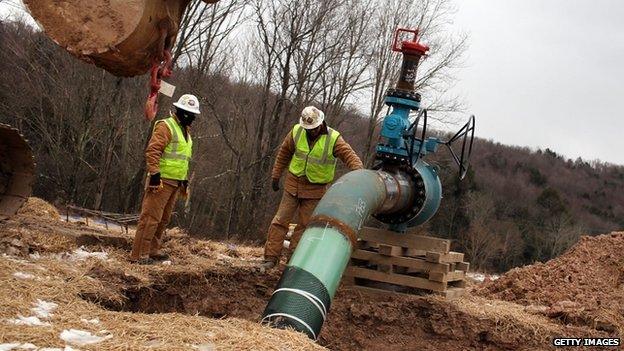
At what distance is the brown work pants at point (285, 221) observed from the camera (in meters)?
7.80

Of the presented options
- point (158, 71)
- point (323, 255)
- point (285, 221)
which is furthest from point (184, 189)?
point (158, 71)

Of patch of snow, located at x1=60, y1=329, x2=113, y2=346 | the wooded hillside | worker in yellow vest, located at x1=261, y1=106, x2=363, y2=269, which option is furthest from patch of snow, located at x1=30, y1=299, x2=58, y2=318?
the wooded hillside

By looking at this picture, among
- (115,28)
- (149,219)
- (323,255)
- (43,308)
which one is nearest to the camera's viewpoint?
(115,28)

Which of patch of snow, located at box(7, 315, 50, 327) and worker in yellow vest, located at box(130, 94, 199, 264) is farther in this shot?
worker in yellow vest, located at box(130, 94, 199, 264)

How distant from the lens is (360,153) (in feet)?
90.5

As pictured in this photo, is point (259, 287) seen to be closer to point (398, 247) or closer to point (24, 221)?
point (398, 247)

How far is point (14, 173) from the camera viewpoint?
26.5 ft

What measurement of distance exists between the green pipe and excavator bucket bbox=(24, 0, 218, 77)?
2548mm

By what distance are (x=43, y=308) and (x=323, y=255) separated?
2.22 metres

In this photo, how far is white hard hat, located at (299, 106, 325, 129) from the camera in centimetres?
750

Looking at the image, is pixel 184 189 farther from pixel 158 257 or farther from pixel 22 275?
pixel 22 275

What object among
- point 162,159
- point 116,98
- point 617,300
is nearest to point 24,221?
point 162,159

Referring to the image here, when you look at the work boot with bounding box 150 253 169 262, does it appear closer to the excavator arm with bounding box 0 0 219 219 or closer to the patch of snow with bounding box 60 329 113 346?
the patch of snow with bounding box 60 329 113 346

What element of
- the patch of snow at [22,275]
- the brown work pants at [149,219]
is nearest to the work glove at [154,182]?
the brown work pants at [149,219]
